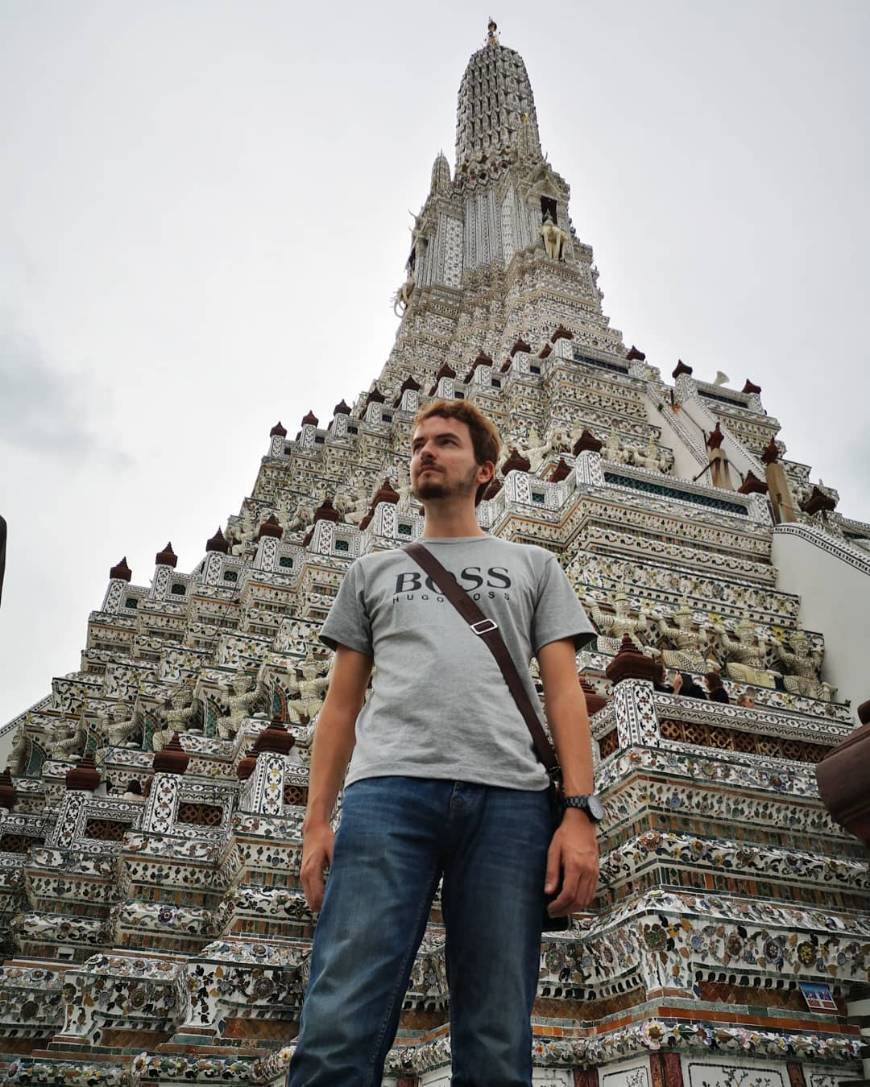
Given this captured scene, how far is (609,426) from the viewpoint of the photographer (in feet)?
48.6

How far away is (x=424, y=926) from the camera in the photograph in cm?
184

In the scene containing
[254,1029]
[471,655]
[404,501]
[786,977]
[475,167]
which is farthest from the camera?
[475,167]

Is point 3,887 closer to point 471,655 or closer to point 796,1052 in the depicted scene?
point 796,1052

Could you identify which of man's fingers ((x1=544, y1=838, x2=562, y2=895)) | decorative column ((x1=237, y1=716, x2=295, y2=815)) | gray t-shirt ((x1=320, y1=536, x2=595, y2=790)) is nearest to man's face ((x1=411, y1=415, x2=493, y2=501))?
gray t-shirt ((x1=320, y1=536, x2=595, y2=790))

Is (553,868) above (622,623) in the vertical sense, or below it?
below

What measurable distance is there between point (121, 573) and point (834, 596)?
1223 centimetres

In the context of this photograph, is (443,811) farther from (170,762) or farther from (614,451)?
(614,451)

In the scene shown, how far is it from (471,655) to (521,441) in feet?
40.2

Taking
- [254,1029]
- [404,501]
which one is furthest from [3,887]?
[404,501]

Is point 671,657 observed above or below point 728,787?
above

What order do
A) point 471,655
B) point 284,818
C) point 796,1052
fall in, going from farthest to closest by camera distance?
point 284,818 < point 796,1052 < point 471,655

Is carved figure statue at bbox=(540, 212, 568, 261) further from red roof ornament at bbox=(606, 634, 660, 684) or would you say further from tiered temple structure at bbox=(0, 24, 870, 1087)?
red roof ornament at bbox=(606, 634, 660, 684)

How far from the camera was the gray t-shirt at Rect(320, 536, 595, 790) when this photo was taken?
1.95 meters

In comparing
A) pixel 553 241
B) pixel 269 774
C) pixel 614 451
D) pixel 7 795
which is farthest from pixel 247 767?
pixel 553 241
